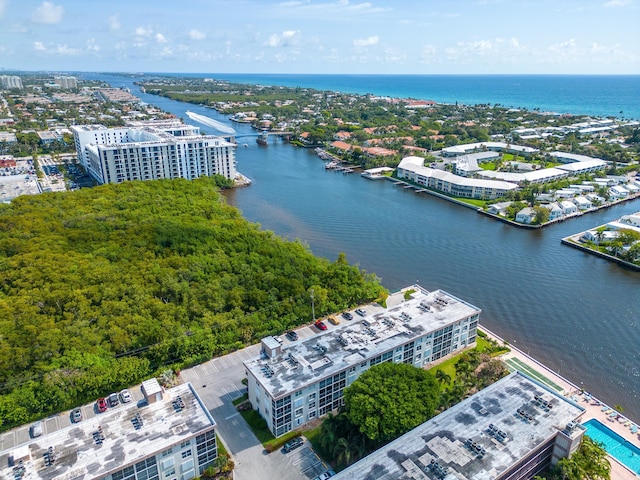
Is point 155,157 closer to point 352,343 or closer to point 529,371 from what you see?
point 352,343

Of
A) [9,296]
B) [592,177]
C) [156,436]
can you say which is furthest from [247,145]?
[156,436]

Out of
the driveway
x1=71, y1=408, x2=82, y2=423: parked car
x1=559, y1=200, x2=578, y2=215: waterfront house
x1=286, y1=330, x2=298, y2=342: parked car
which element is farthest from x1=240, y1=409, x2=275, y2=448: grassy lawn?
x1=559, y1=200, x2=578, y2=215: waterfront house

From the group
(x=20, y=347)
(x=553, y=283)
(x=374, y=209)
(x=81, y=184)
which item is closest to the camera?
(x=20, y=347)

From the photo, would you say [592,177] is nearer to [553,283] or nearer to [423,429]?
[553,283]

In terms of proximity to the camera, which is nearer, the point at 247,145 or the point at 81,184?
the point at 81,184

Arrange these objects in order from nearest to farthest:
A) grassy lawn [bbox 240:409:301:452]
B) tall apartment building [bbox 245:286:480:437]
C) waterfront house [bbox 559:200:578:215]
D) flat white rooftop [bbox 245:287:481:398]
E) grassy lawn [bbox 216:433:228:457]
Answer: grassy lawn [bbox 216:433:228:457] < grassy lawn [bbox 240:409:301:452] < tall apartment building [bbox 245:286:480:437] < flat white rooftop [bbox 245:287:481:398] < waterfront house [bbox 559:200:578:215]

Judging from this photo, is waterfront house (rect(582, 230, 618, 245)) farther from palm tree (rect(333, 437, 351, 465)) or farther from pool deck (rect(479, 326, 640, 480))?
palm tree (rect(333, 437, 351, 465))
